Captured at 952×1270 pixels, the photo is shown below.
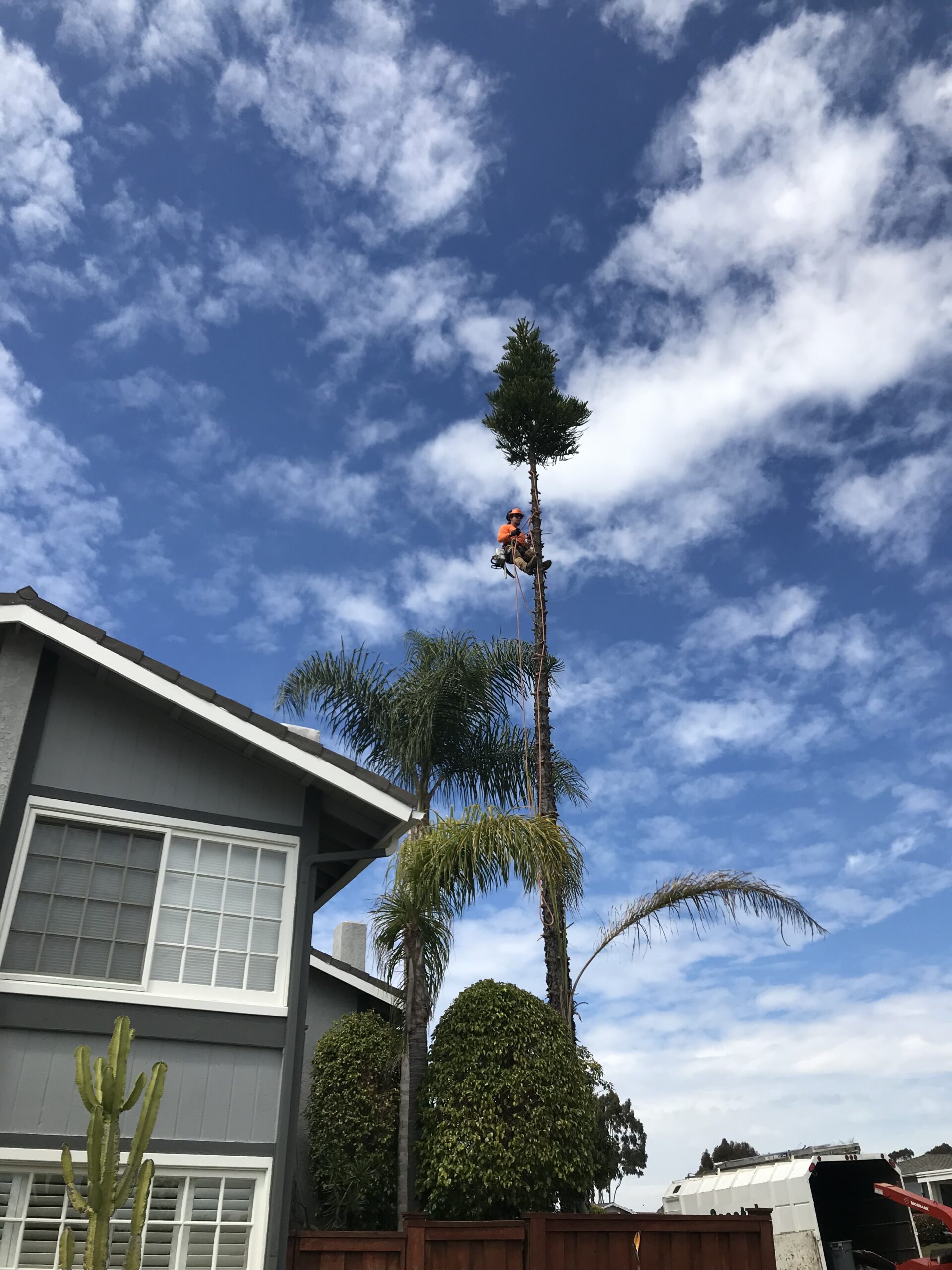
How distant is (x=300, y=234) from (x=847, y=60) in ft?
31.2

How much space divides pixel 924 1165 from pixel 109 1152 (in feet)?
126

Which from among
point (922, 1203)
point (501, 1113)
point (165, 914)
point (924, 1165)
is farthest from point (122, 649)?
point (924, 1165)

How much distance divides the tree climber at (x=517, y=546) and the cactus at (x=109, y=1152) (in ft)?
41.0

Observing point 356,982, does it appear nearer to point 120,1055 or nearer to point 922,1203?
point 120,1055

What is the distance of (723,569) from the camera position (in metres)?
21.7

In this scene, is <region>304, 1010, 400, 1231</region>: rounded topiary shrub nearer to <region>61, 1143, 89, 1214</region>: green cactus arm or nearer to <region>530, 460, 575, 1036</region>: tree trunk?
<region>530, 460, 575, 1036</region>: tree trunk

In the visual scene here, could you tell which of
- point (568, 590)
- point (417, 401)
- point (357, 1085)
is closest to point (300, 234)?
point (417, 401)

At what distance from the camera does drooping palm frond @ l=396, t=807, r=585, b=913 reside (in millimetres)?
10703

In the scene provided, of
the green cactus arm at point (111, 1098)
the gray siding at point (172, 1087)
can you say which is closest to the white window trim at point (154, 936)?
the gray siding at point (172, 1087)

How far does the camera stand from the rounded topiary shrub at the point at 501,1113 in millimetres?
9680

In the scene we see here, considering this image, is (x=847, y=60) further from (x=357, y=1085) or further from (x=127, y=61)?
(x=357, y=1085)

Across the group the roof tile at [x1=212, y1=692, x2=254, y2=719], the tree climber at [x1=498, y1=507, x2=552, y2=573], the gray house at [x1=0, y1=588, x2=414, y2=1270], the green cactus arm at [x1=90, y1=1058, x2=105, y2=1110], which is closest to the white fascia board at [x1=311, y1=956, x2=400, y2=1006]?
the gray house at [x1=0, y1=588, x2=414, y2=1270]

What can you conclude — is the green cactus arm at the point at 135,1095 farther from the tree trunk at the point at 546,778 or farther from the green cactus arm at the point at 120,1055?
the tree trunk at the point at 546,778

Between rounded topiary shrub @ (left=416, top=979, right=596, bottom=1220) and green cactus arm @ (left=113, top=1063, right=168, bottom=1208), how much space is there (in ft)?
10.9
